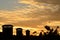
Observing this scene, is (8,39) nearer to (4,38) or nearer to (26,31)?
(4,38)

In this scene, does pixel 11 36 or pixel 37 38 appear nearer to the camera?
pixel 11 36

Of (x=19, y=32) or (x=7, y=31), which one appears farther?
(x=19, y=32)

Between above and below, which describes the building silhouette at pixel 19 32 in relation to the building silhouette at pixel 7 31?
below

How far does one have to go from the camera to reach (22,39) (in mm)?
53688

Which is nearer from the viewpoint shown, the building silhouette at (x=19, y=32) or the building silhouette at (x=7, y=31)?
the building silhouette at (x=7, y=31)

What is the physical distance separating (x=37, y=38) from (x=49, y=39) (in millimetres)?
2596

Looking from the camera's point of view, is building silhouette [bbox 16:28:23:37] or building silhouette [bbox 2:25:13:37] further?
building silhouette [bbox 16:28:23:37]

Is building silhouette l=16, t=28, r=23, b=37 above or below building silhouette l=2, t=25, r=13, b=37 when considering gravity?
below

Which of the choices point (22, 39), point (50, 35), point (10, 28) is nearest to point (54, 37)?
point (50, 35)

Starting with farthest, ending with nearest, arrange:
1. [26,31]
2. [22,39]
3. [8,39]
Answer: [26,31]
[22,39]
[8,39]

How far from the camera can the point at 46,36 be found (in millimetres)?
55562

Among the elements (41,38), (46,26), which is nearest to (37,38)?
(41,38)

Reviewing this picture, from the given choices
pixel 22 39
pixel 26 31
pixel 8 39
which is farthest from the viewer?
pixel 26 31

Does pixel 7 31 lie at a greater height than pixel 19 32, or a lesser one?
greater
